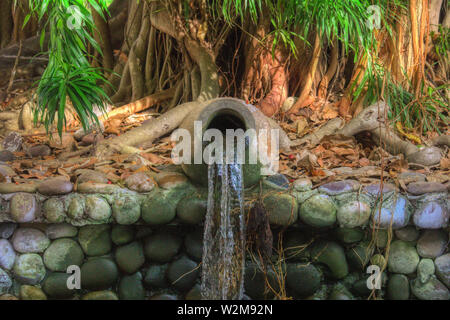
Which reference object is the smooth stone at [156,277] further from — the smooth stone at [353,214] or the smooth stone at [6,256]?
the smooth stone at [353,214]

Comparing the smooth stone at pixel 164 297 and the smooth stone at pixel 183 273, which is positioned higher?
the smooth stone at pixel 183 273

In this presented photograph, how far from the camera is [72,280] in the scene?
2.25m

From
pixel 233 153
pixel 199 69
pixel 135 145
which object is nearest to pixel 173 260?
pixel 233 153

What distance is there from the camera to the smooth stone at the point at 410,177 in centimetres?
225

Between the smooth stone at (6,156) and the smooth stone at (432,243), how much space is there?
2380 mm

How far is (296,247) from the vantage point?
225 cm

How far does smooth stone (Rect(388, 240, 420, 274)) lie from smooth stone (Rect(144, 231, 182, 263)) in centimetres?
104

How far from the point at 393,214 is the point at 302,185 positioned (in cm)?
43

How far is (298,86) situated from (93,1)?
5.42 ft

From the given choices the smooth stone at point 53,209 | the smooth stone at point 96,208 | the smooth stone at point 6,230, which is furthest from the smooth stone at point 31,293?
the smooth stone at point 96,208

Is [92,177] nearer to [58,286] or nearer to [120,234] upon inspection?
[120,234]

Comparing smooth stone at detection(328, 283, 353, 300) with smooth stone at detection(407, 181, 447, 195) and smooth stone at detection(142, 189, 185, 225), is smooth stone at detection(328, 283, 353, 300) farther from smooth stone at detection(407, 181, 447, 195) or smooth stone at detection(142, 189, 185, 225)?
smooth stone at detection(142, 189, 185, 225)

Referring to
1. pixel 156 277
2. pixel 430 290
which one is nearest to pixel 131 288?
pixel 156 277

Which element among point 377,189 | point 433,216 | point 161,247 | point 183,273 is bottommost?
point 183,273
